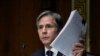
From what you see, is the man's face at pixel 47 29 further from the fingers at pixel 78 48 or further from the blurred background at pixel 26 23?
the blurred background at pixel 26 23

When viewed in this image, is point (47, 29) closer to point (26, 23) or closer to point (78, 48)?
point (78, 48)

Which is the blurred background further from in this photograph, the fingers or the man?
the fingers

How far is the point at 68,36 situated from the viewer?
9.25ft

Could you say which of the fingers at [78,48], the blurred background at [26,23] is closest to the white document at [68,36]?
the fingers at [78,48]

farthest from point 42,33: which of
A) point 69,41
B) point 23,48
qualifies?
point 23,48

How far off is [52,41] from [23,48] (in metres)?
2.12

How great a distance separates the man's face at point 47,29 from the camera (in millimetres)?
3080

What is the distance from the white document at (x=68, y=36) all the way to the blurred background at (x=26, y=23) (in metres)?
2.26

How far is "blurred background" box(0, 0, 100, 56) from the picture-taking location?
5.10 meters

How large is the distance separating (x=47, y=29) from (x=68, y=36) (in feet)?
1.13

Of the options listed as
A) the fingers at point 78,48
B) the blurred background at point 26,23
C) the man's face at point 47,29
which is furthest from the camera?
the blurred background at point 26,23

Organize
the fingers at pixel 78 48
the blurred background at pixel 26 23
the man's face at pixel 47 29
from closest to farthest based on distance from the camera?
the fingers at pixel 78 48, the man's face at pixel 47 29, the blurred background at pixel 26 23
